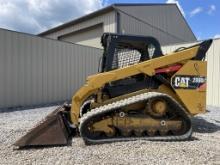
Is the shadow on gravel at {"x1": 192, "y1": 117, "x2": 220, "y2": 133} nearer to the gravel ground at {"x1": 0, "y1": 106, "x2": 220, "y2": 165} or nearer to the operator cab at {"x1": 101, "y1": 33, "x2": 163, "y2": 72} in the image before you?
the gravel ground at {"x1": 0, "y1": 106, "x2": 220, "y2": 165}

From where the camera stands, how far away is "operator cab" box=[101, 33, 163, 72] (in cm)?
602

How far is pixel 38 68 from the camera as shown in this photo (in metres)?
13.0

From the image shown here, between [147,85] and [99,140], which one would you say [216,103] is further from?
[99,140]

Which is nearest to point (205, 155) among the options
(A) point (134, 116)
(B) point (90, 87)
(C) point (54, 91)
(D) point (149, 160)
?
(D) point (149, 160)

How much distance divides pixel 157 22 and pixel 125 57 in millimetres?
16889

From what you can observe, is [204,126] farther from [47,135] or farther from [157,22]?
[157,22]

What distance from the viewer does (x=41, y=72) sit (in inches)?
518

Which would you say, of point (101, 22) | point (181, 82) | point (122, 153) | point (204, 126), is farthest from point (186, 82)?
Result: point (101, 22)

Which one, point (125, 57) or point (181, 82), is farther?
point (125, 57)

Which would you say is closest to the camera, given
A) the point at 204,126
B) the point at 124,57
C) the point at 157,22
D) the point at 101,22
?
the point at 124,57

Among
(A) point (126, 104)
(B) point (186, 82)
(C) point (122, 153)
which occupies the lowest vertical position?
(C) point (122, 153)

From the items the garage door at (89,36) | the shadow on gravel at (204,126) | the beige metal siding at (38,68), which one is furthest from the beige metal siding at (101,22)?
the shadow on gravel at (204,126)

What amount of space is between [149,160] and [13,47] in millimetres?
8984

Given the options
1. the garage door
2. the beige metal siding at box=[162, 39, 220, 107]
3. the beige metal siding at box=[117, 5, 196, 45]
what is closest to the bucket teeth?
the beige metal siding at box=[162, 39, 220, 107]
